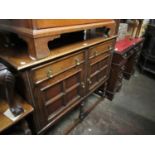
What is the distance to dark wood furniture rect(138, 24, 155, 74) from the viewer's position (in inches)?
94.1

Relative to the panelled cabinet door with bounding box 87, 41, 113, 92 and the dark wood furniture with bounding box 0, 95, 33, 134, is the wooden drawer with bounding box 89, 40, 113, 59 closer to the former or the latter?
the panelled cabinet door with bounding box 87, 41, 113, 92

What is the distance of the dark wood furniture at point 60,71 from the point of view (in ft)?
2.39

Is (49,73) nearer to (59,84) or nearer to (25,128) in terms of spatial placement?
(59,84)

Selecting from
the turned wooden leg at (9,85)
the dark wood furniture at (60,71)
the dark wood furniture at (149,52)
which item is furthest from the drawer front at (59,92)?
the dark wood furniture at (149,52)

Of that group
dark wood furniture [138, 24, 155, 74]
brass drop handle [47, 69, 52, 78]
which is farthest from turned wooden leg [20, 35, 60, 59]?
dark wood furniture [138, 24, 155, 74]

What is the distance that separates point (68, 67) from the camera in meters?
0.94

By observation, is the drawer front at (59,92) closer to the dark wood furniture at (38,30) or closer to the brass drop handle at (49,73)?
the brass drop handle at (49,73)

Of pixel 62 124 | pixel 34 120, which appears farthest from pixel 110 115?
pixel 34 120

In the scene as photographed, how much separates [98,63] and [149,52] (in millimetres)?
1674

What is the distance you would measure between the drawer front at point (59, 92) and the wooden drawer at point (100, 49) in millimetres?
146

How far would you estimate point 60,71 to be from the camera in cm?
89

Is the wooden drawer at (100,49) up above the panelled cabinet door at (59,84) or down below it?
above

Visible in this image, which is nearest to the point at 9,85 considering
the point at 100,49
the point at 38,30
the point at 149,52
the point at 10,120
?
the point at 10,120
